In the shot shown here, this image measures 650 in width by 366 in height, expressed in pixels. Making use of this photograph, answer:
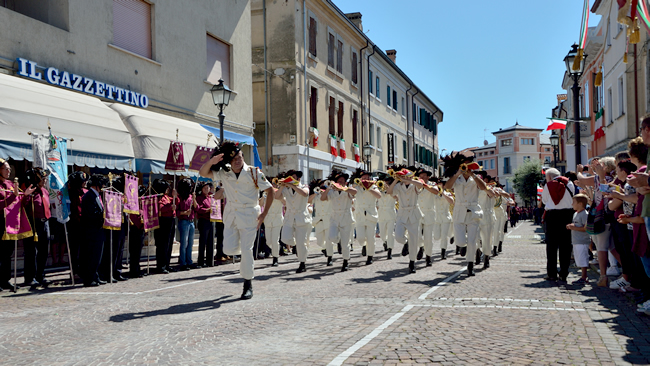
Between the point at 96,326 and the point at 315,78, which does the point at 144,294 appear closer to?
the point at 96,326

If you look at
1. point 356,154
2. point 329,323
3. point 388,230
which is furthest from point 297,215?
point 356,154

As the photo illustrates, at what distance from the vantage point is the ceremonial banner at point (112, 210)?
10.5 metres

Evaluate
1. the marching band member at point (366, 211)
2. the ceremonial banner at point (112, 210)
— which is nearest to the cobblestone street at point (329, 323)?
the ceremonial banner at point (112, 210)

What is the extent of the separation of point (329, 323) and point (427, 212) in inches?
285

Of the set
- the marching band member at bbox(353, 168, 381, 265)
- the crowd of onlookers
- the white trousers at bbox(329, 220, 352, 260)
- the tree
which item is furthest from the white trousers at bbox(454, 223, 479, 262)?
the tree

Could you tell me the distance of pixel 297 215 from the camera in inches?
478

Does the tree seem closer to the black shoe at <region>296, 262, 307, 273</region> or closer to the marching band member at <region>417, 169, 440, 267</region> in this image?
the marching band member at <region>417, 169, 440, 267</region>

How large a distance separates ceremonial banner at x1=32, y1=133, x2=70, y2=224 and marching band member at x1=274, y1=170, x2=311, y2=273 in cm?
384

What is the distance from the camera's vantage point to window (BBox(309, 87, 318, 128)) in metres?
28.9

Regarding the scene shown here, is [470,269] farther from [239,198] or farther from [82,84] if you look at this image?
[82,84]

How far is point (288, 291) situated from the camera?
29.3 feet

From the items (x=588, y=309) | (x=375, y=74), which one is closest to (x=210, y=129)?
(x=588, y=309)

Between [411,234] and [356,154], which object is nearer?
[411,234]

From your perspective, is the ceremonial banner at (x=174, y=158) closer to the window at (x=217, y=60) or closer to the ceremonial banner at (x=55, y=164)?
the ceremonial banner at (x=55, y=164)
